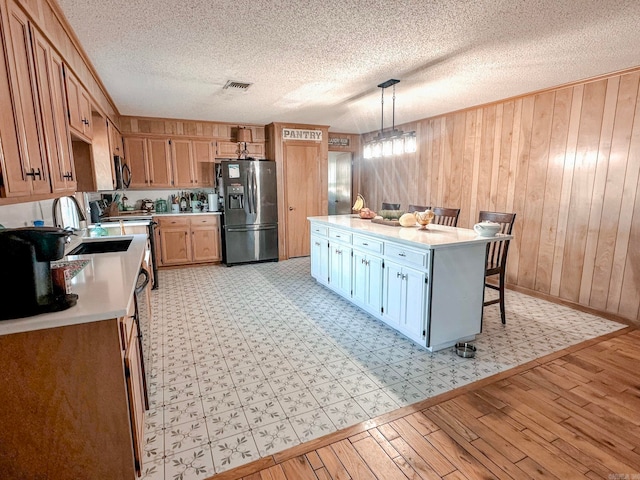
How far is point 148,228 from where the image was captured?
436 cm

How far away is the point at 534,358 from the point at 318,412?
1.81 metres

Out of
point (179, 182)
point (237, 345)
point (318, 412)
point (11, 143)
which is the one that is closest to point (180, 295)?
point (237, 345)

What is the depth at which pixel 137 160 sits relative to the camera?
17.5 ft

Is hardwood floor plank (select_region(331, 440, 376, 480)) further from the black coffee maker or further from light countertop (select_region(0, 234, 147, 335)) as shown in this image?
the black coffee maker

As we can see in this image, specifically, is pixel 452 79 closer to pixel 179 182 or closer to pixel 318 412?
pixel 318 412

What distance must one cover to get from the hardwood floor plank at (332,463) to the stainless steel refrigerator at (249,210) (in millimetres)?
4294

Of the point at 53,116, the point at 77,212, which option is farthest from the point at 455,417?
the point at 77,212

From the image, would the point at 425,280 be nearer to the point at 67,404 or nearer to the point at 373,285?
the point at 373,285

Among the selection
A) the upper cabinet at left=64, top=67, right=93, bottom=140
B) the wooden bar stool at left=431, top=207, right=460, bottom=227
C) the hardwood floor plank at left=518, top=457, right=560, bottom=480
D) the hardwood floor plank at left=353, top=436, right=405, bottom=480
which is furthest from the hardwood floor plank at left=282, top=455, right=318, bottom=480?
the wooden bar stool at left=431, top=207, right=460, bottom=227

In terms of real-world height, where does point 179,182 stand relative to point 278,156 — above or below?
below

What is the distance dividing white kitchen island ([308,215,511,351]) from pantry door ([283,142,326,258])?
277 centimetres

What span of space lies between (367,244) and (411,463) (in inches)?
78.2

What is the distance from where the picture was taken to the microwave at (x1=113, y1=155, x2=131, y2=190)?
4152mm

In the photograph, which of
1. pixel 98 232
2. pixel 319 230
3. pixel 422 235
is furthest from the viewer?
pixel 319 230
